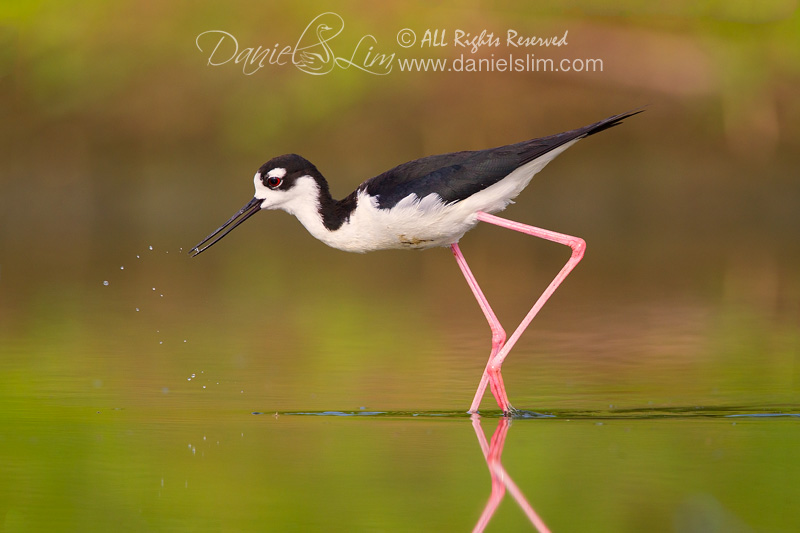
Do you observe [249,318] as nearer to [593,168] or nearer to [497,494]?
[497,494]

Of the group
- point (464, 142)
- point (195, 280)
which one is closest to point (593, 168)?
point (464, 142)

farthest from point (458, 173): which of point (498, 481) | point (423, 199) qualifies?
point (498, 481)

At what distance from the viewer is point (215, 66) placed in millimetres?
19750

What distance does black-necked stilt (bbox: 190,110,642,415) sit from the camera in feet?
23.1

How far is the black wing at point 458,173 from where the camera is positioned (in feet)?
23.2

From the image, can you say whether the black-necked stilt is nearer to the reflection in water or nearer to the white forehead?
the white forehead

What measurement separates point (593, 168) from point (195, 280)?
6895 mm

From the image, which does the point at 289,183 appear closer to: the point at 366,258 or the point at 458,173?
the point at 458,173

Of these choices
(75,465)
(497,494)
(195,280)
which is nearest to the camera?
(497,494)

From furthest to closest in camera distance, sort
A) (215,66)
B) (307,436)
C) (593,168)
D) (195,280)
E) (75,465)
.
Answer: (215,66) < (593,168) < (195,280) < (307,436) < (75,465)
